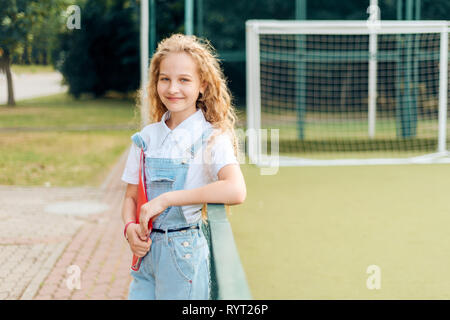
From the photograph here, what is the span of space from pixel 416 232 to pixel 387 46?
16.2 meters

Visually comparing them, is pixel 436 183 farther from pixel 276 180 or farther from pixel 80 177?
pixel 80 177

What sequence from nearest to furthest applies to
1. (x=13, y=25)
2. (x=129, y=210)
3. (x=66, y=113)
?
(x=129, y=210), (x=13, y=25), (x=66, y=113)

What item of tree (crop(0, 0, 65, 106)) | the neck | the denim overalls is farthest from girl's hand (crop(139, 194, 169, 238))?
tree (crop(0, 0, 65, 106))

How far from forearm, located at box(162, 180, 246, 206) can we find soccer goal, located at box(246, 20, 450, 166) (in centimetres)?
821

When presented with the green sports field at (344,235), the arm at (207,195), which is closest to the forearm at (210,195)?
the arm at (207,195)

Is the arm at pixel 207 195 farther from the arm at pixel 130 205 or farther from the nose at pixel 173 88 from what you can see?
the nose at pixel 173 88

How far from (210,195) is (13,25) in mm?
10003

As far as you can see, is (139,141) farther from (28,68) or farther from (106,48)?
(106,48)

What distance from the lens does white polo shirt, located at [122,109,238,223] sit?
2135 millimetres

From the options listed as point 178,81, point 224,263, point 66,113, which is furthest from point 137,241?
point 66,113

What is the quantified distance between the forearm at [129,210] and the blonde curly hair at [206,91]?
0.93 feet

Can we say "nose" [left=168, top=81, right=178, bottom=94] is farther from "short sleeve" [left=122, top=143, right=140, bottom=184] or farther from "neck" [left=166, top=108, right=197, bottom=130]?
"short sleeve" [left=122, top=143, right=140, bottom=184]

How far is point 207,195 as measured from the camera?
6.59 ft

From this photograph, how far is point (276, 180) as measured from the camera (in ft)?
32.2
